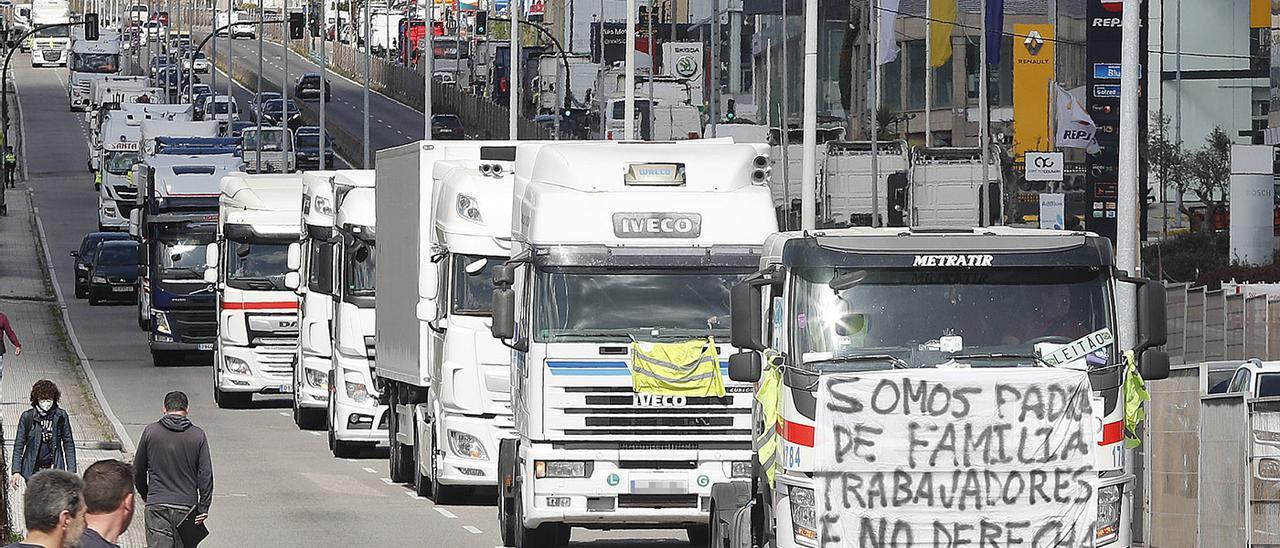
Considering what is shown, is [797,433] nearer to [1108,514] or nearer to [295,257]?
[1108,514]

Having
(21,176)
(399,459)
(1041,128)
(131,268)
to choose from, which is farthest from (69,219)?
(399,459)

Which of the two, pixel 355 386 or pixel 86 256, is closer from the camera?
pixel 355 386

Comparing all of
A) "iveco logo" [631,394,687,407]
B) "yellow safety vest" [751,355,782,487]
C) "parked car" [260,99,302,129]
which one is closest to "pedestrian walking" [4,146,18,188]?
"parked car" [260,99,302,129]

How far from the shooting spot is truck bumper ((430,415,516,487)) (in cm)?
2062

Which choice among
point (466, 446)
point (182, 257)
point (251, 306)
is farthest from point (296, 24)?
point (466, 446)

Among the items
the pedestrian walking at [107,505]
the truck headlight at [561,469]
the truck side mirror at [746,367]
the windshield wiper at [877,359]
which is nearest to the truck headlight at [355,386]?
the truck headlight at [561,469]

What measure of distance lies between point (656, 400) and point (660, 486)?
0.66 meters

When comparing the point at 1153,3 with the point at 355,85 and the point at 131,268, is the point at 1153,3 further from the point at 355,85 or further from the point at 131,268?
the point at 355,85

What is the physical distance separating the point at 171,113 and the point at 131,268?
76.5ft

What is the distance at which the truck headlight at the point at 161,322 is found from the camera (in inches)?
1601

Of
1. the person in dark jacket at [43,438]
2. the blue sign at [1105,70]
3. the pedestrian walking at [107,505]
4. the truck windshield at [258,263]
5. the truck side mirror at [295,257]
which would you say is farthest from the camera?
the blue sign at [1105,70]

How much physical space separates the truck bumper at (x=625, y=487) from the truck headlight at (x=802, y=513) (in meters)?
4.89

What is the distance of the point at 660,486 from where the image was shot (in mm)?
17438

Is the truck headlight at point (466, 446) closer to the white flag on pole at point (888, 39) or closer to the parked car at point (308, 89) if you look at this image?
the white flag on pole at point (888, 39)
